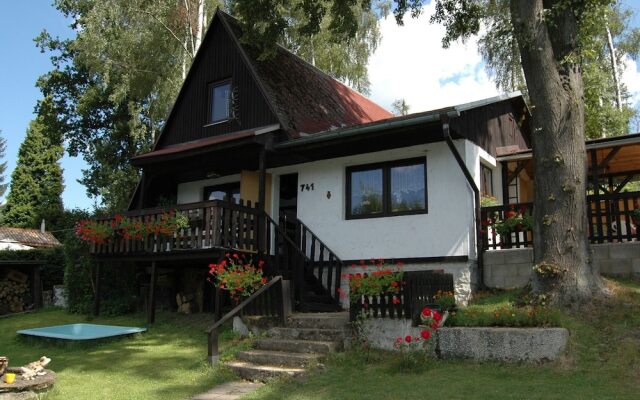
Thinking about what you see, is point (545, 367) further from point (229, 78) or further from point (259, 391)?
point (229, 78)

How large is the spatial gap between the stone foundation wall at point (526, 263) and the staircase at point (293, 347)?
10.5 feet

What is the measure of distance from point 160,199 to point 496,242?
9.20 meters

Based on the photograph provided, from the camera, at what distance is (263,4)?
499 inches

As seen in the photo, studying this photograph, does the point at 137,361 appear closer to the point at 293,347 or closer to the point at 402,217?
the point at 293,347

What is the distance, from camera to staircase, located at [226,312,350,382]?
25.4ft

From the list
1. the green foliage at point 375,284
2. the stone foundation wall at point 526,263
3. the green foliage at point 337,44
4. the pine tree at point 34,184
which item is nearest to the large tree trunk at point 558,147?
the stone foundation wall at point 526,263

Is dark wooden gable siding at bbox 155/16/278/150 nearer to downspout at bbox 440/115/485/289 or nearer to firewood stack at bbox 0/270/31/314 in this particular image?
downspout at bbox 440/115/485/289

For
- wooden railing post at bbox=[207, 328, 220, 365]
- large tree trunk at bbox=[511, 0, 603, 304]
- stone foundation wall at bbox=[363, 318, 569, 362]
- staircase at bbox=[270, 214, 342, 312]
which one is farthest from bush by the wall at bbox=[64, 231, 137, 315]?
large tree trunk at bbox=[511, 0, 603, 304]

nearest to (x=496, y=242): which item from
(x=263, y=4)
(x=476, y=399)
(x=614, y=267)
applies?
(x=614, y=267)

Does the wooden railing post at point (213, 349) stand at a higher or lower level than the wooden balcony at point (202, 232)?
lower

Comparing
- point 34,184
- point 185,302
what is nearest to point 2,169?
point 34,184

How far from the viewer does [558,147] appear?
8.54 meters

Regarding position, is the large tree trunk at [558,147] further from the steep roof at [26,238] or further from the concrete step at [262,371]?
the steep roof at [26,238]

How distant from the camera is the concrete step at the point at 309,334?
8469 millimetres
